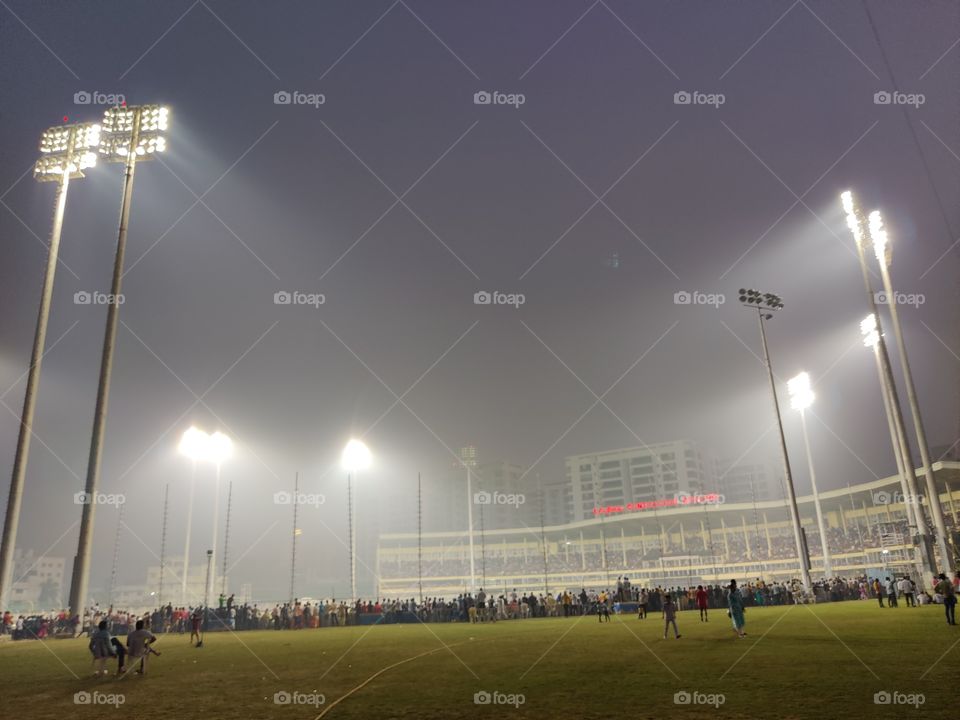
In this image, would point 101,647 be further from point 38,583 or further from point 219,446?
point 38,583

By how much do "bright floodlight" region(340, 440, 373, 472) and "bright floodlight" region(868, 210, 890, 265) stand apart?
38.0m

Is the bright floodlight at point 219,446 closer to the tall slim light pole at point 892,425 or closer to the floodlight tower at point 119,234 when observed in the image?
the floodlight tower at point 119,234

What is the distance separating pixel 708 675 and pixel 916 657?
14.8ft

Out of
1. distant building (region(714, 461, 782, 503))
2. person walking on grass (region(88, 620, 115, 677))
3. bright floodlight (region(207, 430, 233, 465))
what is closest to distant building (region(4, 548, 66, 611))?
bright floodlight (region(207, 430, 233, 465))

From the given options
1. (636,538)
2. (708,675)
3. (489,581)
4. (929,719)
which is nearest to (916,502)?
(708,675)

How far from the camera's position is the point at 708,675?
12.0 m

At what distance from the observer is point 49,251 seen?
30219mm

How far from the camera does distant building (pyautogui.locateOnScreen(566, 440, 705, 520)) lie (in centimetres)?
15938

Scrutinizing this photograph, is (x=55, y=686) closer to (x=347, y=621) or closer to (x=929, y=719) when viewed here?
(x=929, y=719)

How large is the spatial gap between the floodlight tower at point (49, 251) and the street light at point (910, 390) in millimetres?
41721

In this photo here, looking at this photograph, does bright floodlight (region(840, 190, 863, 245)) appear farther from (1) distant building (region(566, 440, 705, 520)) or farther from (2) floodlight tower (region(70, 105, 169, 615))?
(1) distant building (region(566, 440, 705, 520))

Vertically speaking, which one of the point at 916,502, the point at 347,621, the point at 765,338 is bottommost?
the point at 347,621

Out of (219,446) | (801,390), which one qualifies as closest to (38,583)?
(219,446)

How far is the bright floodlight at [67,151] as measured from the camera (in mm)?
32469
